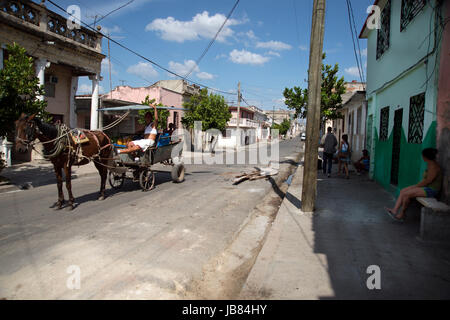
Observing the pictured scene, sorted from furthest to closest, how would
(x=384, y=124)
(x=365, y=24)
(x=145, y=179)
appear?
(x=365, y=24)
(x=384, y=124)
(x=145, y=179)

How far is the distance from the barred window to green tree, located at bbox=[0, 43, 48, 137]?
9.54m

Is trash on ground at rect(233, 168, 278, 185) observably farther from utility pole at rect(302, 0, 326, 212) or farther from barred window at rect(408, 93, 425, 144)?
barred window at rect(408, 93, 425, 144)

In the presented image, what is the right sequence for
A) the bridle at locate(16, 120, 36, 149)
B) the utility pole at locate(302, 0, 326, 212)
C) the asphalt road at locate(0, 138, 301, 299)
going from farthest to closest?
the utility pole at locate(302, 0, 326, 212) < the bridle at locate(16, 120, 36, 149) < the asphalt road at locate(0, 138, 301, 299)

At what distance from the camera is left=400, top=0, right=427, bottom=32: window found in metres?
7.03

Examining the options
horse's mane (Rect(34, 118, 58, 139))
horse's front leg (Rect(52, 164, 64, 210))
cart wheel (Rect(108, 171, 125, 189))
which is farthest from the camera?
cart wheel (Rect(108, 171, 125, 189))

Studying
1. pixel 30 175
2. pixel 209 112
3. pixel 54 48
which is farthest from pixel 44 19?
pixel 209 112

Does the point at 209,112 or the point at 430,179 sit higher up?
the point at 209,112

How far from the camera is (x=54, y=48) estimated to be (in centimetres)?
1454

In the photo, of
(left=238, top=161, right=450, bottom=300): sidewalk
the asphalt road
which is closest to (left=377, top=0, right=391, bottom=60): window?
(left=238, top=161, right=450, bottom=300): sidewalk

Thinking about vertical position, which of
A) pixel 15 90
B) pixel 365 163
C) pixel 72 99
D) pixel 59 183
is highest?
pixel 72 99

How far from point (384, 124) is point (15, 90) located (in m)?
10.7

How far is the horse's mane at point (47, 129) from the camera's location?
6297 mm

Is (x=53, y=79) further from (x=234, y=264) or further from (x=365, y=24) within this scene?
(x=234, y=264)
